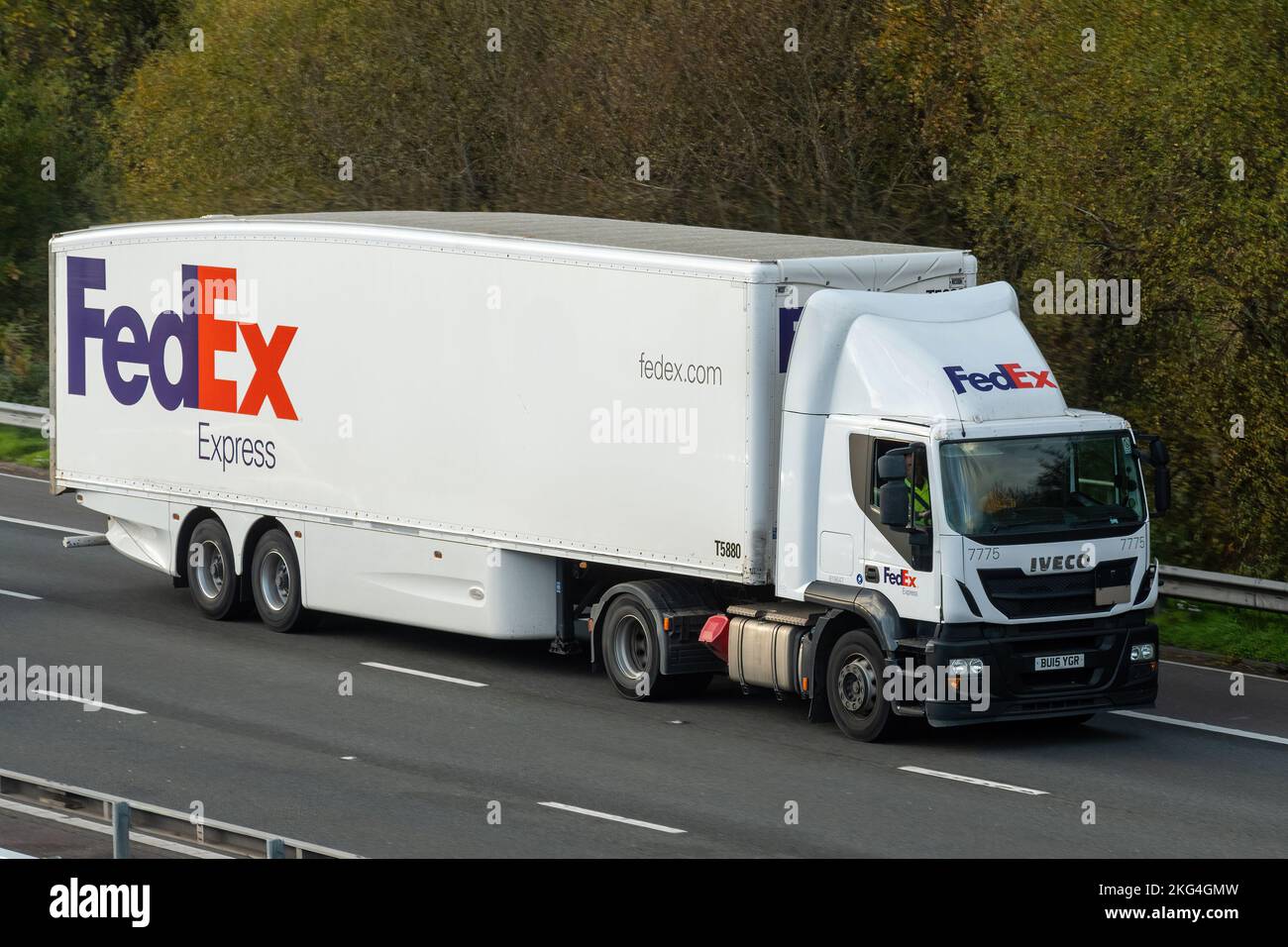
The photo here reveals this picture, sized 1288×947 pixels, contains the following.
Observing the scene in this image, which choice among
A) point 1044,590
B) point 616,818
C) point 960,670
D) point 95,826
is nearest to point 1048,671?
point 1044,590

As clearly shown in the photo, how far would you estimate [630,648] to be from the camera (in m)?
17.3

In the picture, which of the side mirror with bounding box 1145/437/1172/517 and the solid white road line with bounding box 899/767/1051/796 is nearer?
the solid white road line with bounding box 899/767/1051/796

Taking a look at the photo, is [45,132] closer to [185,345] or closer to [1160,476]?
[185,345]

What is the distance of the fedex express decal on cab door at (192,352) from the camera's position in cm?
1983

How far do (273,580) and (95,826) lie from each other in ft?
25.3

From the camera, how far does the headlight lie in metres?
15.7

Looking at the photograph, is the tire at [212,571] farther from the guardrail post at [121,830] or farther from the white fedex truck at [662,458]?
the guardrail post at [121,830]

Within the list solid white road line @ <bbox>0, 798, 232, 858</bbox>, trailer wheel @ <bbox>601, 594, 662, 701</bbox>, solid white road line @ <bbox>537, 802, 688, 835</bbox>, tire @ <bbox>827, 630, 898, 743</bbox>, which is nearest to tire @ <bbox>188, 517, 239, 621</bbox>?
trailer wheel @ <bbox>601, 594, 662, 701</bbox>

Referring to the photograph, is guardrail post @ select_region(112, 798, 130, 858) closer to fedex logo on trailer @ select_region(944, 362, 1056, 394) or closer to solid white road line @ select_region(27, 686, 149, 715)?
solid white road line @ select_region(27, 686, 149, 715)

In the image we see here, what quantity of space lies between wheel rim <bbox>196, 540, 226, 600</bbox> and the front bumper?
26.6 ft

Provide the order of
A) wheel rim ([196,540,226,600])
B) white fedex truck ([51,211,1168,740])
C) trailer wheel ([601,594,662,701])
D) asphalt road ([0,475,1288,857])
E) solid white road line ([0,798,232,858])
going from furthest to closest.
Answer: wheel rim ([196,540,226,600]) → trailer wheel ([601,594,662,701]) → white fedex truck ([51,211,1168,740]) → asphalt road ([0,475,1288,857]) → solid white road line ([0,798,232,858])

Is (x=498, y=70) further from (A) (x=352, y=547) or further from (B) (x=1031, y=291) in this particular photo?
(A) (x=352, y=547)

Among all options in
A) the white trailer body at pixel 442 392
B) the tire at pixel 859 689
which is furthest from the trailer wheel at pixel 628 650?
the tire at pixel 859 689

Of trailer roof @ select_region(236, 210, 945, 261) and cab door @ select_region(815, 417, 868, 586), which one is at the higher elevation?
trailer roof @ select_region(236, 210, 945, 261)
